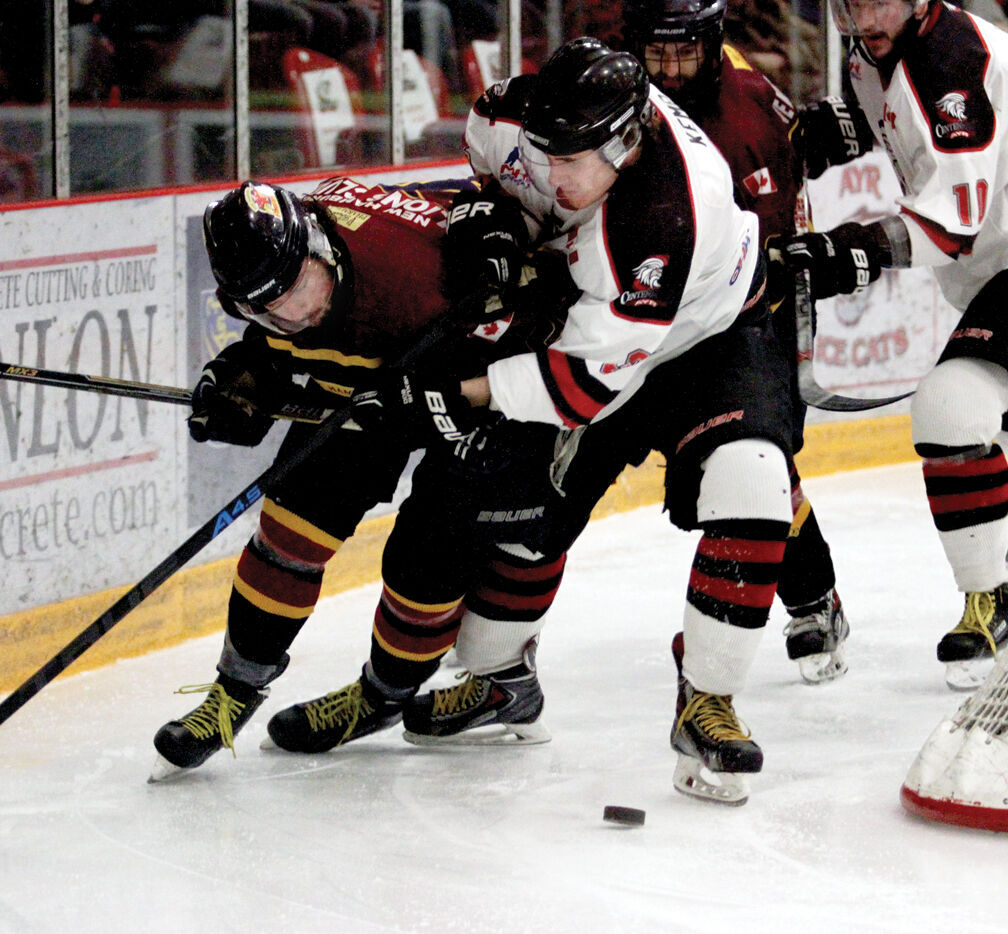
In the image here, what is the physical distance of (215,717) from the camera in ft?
8.06

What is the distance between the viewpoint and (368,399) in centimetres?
226

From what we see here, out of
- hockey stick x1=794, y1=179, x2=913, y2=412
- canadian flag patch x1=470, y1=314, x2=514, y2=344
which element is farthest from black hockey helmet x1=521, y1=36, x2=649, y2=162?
hockey stick x1=794, y1=179, x2=913, y2=412

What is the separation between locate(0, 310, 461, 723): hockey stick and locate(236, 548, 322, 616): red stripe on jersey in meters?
0.08

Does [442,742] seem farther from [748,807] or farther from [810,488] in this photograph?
[810,488]

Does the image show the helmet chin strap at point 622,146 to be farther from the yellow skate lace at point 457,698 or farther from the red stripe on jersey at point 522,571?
the yellow skate lace at point 457,698

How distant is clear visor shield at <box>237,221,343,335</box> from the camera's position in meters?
2.17

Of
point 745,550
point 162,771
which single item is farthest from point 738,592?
point 162,771

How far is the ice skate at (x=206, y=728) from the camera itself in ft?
7.92

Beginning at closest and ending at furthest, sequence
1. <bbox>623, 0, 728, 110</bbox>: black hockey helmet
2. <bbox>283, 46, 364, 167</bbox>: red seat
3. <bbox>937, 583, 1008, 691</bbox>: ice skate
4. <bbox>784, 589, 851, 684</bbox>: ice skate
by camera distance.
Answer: <bbox>623, 0, 728, 110</bbox>: black hockey helmet → <bbox>937, 583, 1008, 691</bbox>: ice skate → <bbox>784, 589, 851, 684</bbox>: ice skate → <bbox>283, 46, 364, 167</bbox>: red seat

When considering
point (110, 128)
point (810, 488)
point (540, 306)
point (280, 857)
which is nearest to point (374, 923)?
point (280, 857)

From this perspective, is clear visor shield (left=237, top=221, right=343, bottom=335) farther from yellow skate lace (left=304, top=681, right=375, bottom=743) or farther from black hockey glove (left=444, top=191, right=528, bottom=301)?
yellow skate lace (left=304, top=681, right=375, bottom=743)

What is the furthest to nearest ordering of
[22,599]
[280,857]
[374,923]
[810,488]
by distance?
[810,488], [22,599], [280,857], [374,923]

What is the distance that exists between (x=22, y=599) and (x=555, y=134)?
1440 millimetres

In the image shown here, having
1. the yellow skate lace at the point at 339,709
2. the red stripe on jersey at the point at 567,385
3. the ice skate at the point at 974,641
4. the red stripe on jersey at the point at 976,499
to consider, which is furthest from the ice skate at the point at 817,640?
the red stripe on jersey at the point at 567,385
